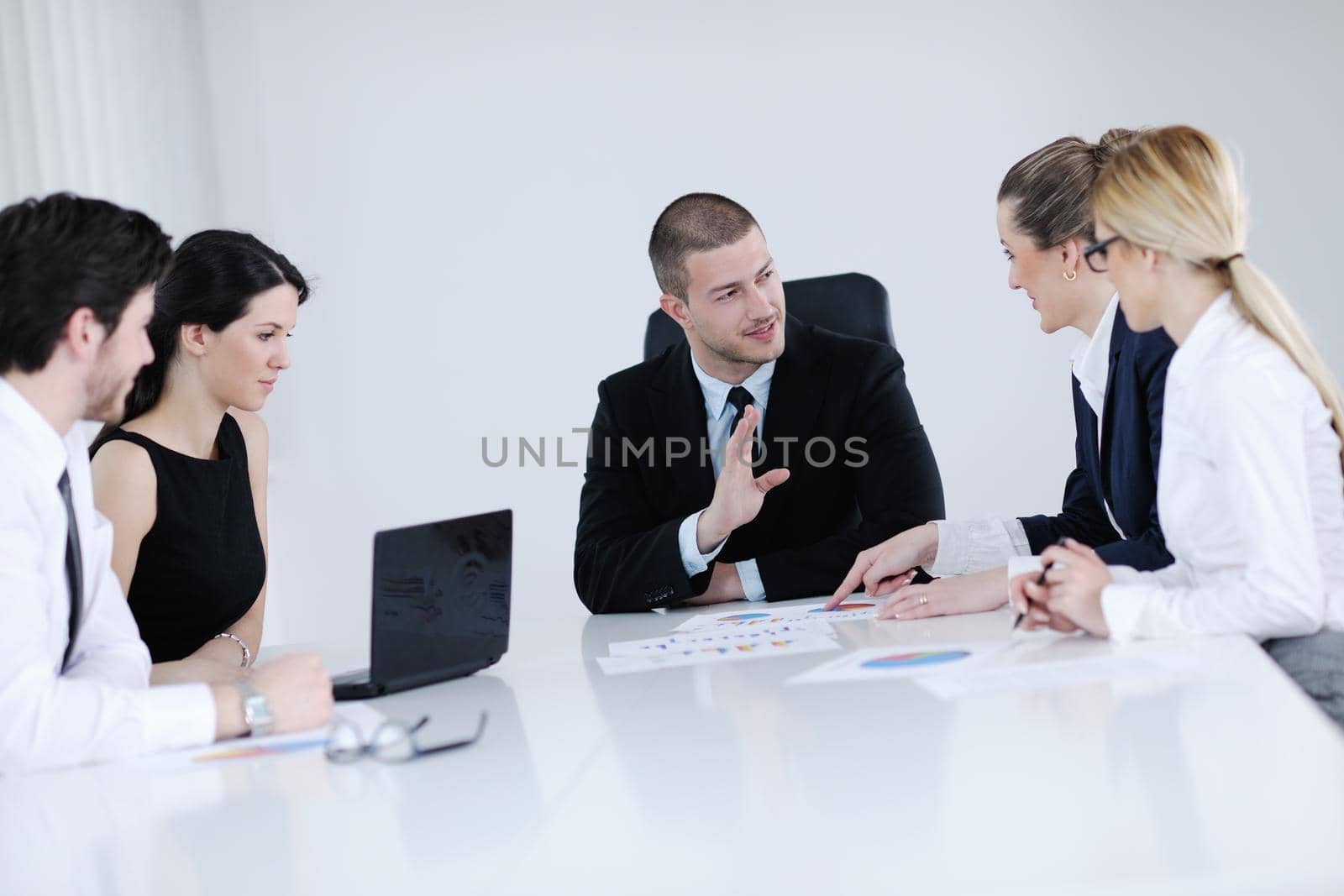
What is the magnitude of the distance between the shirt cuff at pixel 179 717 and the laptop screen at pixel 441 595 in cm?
27

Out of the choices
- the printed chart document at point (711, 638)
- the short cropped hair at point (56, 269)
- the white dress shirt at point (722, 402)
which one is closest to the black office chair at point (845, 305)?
the white dress shirt at point (722, 402)

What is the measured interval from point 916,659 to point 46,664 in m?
1.05

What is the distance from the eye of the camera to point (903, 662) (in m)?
1.65

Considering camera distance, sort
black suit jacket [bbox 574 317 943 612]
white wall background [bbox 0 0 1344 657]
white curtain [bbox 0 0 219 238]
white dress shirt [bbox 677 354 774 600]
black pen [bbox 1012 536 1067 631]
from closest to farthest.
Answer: black pen [bbox 1012 536 1067 631] < black suit jacket [bbox 574 317 943 612] < white dress shirt [bbox 677 354 774 600] < white curtain [bbox 0 0 219 238] < white wall background [bbox 0 0 1344 657]

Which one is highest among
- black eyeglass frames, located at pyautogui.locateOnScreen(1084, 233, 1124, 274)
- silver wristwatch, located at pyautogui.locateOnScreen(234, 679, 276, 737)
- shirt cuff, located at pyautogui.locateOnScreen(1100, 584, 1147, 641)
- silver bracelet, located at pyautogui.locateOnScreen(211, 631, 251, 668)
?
black eyeglass frames, located at pyautogui.locateOnScreen(1084, 233, 1124, 274)

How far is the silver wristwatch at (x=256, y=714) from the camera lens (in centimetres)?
156

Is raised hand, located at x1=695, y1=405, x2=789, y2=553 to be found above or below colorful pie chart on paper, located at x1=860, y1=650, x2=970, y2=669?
above

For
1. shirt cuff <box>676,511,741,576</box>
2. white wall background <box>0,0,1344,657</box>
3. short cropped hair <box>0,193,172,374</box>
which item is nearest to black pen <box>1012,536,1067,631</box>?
shirt cuff <box>676,511,741,576</box>

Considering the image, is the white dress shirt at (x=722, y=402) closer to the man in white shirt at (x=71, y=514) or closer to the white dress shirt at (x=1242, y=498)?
the white dress shirt at (x=1242, y=498)

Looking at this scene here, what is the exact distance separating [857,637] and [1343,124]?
3.58 m

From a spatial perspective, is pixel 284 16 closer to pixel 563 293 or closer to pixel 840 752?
pixel 563 293

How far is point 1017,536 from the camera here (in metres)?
2.42

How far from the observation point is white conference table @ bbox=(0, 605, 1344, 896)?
944mm

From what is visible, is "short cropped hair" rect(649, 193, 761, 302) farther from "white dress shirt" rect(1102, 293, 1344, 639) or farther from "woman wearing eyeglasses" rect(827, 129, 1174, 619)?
"white dress shirt" rect(1102, 293, 1344, 639)
